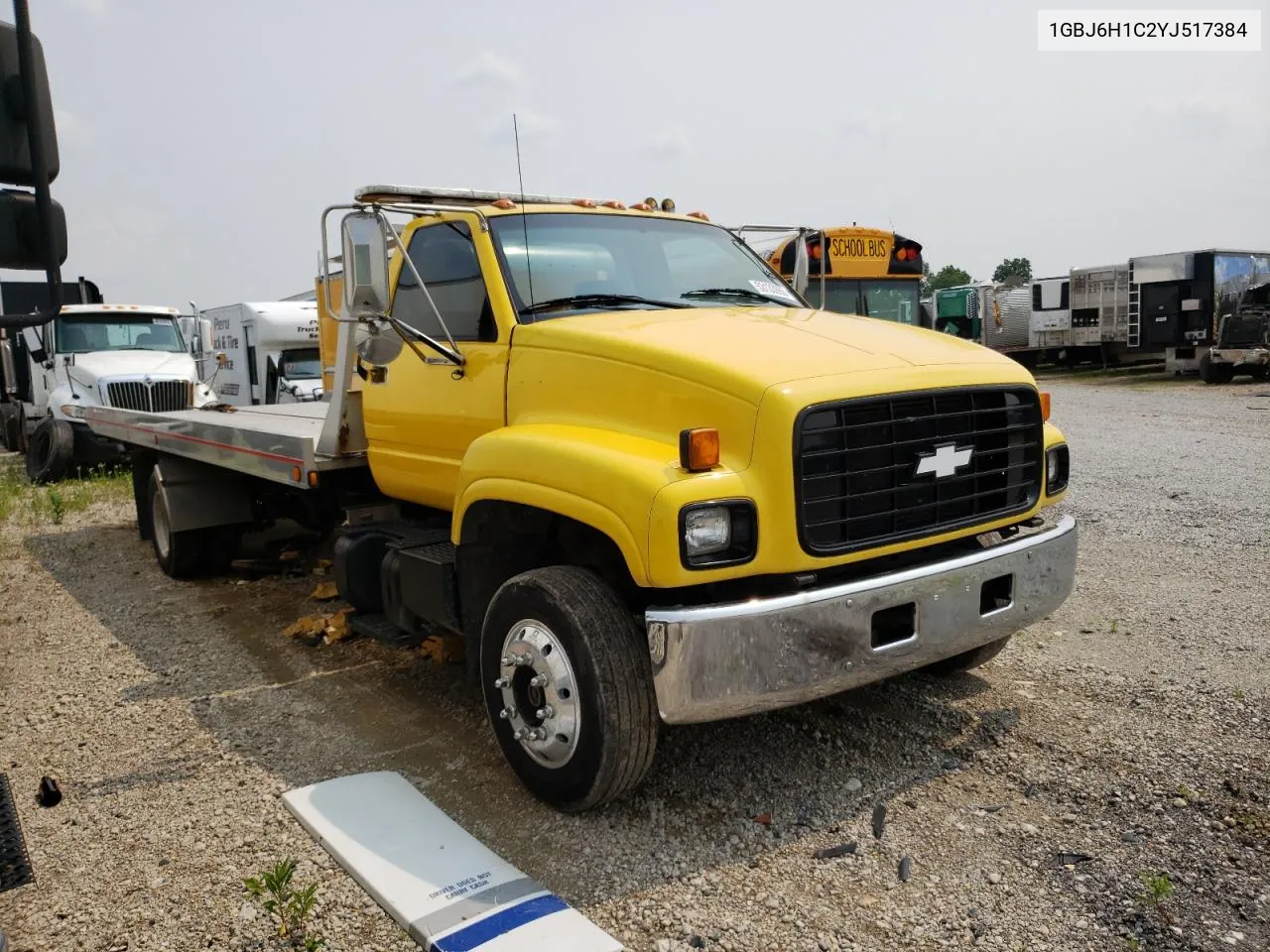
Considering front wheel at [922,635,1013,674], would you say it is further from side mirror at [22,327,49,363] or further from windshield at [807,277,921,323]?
side mirror at [22,327,49,363]

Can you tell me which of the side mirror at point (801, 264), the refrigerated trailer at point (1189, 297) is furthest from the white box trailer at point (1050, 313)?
the side mirror at point (801, 264)

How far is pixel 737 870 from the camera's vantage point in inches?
124

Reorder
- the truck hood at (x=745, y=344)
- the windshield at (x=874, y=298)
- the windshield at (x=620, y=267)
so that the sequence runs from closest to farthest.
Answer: the truck hood at (x=745, y=344), the windshield at (x=620, y=267), the windshield at (x=874, y=298)

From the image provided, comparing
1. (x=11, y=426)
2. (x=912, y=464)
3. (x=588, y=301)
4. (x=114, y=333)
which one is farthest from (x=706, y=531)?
(x=11, y=426)

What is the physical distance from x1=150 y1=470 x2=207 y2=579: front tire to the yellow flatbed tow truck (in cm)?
291

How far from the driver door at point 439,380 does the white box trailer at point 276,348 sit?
13893 millimetres

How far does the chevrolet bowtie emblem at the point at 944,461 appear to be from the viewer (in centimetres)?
345

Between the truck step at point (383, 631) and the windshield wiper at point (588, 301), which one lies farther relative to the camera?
the truck step at point (383, 631)

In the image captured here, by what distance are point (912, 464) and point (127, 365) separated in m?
14.3

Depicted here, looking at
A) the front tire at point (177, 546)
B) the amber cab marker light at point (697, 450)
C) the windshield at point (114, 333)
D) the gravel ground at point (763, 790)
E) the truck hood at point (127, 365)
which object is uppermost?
the windshield at point (114, 333)

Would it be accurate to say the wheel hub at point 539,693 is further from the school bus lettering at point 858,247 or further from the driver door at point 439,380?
the school bus lettering at point 858,247

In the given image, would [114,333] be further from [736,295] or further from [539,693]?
[539,693]

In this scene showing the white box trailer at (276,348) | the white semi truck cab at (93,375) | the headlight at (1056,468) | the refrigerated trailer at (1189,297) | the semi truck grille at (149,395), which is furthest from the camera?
the refrigerated trailer at (1189,297)

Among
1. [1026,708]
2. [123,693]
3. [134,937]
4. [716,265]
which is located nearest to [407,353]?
[716,265]
